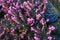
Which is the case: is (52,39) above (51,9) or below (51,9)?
below

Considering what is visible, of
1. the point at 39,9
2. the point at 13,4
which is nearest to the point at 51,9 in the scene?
the point at 39,9

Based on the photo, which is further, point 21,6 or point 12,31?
point 21,6

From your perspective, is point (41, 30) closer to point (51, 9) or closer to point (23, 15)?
point (23, 15)

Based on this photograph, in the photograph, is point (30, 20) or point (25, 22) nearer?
point (30, 20)

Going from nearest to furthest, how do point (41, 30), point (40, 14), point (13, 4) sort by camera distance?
point (41, 30), point (40, 14), point (13, 4)

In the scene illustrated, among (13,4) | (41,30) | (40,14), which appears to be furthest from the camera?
(13,4)

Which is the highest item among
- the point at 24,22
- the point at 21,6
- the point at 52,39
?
the point at 21,6

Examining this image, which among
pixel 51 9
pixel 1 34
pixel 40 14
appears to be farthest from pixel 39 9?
pixel 1 34
